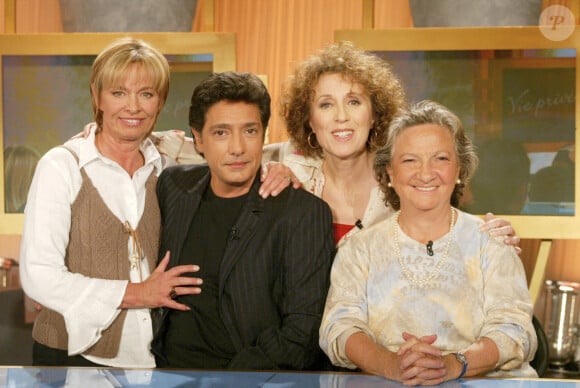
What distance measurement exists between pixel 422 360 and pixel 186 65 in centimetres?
214

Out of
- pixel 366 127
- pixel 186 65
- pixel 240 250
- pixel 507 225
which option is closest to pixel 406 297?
pixel 507 225

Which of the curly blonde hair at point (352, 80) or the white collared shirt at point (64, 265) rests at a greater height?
the curly blonde hair at point (352, 80)

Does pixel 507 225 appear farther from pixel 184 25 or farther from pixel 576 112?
pixel 184 25

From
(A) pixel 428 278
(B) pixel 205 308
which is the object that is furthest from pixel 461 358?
(B) pixel 205 308

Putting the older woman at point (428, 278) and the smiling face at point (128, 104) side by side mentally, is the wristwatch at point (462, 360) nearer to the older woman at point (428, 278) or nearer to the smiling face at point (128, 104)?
the older woman at point (428, 278)

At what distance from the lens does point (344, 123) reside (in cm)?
273

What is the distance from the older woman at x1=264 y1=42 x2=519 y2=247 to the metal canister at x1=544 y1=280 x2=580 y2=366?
1.57 meters

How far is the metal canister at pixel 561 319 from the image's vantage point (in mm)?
3912

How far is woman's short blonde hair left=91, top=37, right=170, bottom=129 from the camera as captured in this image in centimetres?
254

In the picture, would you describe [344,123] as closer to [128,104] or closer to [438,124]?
[438,124]

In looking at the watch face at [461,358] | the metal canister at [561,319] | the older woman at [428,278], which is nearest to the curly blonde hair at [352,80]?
the older woman at [428,278]

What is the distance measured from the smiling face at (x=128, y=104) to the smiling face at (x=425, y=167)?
0.76 meters

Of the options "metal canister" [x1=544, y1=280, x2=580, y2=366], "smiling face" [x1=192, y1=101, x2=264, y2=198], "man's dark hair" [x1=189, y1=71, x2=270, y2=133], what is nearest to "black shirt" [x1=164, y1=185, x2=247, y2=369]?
"smiling face" [x1=192, y1=101, x2=264, y2=198]

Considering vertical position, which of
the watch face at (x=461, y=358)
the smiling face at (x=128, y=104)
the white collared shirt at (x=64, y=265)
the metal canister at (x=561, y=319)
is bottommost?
the metal canister at (x=561, y=319)
